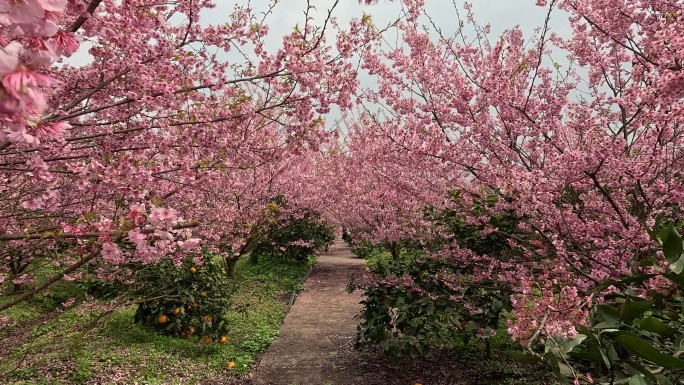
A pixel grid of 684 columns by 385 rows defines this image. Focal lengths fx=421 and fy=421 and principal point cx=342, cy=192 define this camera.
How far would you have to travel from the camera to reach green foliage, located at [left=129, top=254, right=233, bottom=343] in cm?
602

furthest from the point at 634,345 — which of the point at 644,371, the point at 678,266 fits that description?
the point at 678,266

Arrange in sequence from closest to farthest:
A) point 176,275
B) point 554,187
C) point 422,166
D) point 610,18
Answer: point 554,187 < point 610,18 < point 422,166 < point 176,275

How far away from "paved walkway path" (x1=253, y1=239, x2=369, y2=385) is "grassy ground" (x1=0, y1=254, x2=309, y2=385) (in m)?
0.28

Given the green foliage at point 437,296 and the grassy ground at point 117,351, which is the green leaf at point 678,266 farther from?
the grassy ground at point 117,351

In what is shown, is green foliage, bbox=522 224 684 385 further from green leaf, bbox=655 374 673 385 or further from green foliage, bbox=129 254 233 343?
green foliage, bbox=129 254 233 343

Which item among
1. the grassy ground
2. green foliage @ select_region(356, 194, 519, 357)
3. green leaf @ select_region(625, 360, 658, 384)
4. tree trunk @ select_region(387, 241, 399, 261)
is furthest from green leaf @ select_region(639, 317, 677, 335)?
tree trunk @ select_region(387, 241, 399, 261)

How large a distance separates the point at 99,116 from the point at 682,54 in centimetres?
438

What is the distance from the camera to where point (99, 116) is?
3873 millimetres

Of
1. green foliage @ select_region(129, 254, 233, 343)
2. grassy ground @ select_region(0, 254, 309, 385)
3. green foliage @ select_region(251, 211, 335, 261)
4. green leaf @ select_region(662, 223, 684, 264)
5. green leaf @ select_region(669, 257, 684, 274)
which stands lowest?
grassy ground @ select_region(0, 254, 309, 385)

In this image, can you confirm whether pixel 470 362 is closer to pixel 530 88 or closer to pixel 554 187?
pixel 554 187

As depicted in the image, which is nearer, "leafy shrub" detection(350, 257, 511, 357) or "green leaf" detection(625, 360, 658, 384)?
"green leaf" detection(625, 360, 658, 384)

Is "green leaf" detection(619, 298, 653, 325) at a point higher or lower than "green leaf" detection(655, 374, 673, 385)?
higher

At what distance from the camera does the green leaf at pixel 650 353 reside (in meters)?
1.00

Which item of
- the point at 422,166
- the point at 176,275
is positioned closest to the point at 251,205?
the point at 176,275
